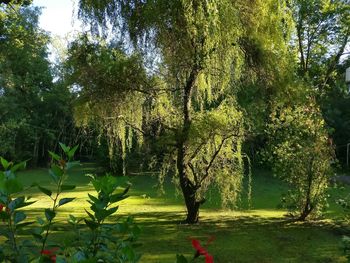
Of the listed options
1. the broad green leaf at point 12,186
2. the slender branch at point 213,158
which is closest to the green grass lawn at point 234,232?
the slender branch at point 213,158

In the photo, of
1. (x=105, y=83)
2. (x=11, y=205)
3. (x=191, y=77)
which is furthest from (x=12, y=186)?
(x=191, y=77)

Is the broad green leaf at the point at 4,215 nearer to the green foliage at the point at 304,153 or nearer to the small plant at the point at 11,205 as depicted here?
the small plant at the point at 11,205

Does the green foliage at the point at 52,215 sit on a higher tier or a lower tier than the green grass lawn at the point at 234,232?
higher

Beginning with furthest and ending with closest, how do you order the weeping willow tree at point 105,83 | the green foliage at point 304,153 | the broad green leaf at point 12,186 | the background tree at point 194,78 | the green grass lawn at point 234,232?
the green foliage at point 304,153, the weeping willow tree at point 105,83, the background tree at point 194,78, the green grass lawn at point 234,232, the broad green leaf at point 12,186

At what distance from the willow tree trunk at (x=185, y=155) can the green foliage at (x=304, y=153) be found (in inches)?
62.9

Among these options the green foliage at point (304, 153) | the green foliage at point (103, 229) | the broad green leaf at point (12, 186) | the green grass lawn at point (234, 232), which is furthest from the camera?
the green foliage at point (304, 153)

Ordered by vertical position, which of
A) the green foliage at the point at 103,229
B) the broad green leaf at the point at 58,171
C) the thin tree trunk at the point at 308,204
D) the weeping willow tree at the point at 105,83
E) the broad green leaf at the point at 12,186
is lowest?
the thin tree trunk at the point at 308,204

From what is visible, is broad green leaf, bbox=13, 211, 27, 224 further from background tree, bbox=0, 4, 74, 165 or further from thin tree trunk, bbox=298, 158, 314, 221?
background tree, bbox=0, 4, 74, 165

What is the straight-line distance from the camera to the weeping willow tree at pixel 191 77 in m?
6.54

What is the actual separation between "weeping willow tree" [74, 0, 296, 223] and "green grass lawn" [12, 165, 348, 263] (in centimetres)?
70

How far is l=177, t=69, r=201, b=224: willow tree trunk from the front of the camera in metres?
7.43

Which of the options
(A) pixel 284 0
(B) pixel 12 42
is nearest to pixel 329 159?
(A) pixel 284 0

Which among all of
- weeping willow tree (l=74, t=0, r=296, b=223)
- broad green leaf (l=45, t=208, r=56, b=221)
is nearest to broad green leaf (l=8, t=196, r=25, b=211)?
broad green leaf (l=45, t=208, r=56, b=221)

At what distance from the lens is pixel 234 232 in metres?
7.33
